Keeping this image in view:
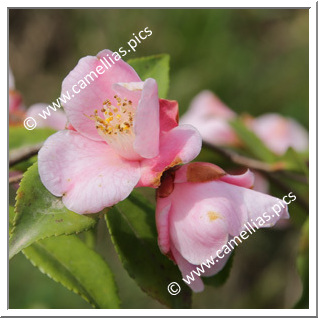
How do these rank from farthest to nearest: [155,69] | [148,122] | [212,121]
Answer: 1. [212,121]
2. [155,69]
3. [148,122]

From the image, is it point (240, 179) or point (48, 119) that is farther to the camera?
point (48, 119)

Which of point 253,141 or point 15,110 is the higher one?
point 15,110

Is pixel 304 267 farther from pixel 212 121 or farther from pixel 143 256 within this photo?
pixel 212 121

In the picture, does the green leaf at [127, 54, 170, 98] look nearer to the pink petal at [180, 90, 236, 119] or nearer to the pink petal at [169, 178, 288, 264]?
the pink petal at [169, 178, 288, 264]

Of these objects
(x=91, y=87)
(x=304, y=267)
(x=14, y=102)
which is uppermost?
(x=14, y=102)

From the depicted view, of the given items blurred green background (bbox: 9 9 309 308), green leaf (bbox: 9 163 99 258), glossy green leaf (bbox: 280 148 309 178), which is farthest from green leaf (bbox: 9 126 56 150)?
blurred green background (bbox: 9 9 309 308)

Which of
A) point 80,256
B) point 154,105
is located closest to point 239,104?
point 80,256

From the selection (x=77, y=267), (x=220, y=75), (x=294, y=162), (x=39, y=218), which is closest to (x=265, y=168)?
(x=294, y=162)

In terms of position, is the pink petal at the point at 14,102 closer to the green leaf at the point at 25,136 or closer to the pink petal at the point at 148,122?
the green leaf at the point at 25,136
